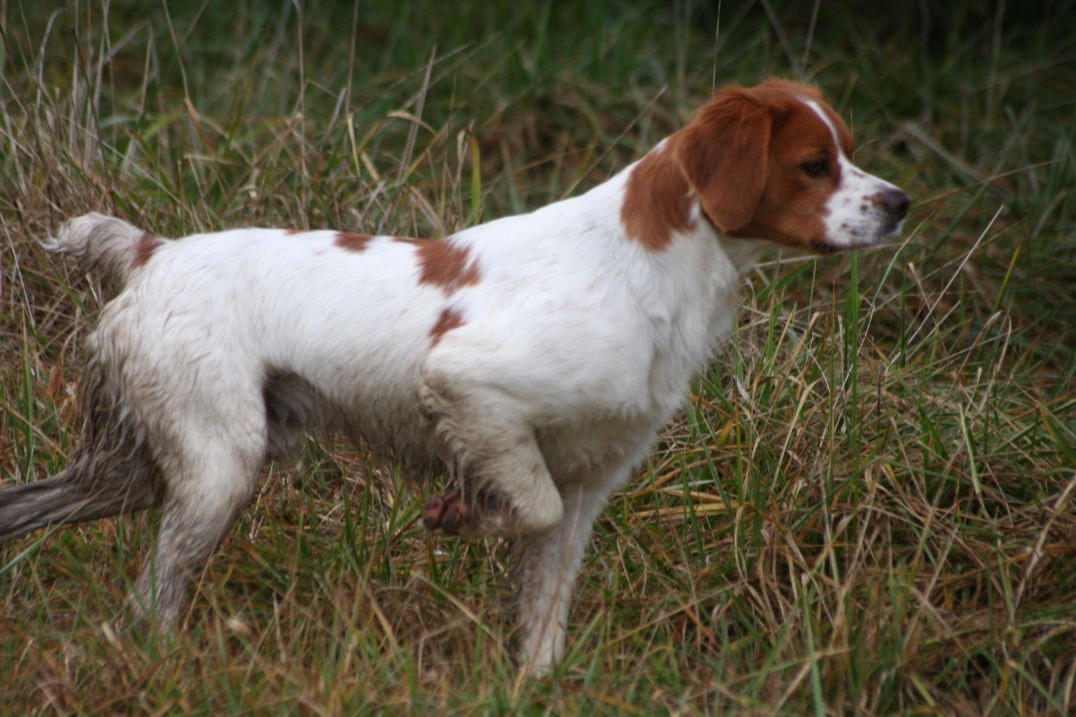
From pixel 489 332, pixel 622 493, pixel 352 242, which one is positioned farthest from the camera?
pixel 622 493

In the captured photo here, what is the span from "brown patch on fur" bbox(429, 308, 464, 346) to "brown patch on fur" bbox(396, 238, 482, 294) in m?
0.06

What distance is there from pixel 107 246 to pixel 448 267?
853 mm

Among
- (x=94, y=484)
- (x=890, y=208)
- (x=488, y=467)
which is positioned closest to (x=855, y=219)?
(x=890, y=208)

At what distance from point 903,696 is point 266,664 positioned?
4.53 ft

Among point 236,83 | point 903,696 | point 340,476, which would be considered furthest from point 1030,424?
point 236,83

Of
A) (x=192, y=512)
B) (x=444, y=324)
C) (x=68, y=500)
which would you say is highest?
(x=444, y=324)

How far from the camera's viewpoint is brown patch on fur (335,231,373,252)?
3.42 meters

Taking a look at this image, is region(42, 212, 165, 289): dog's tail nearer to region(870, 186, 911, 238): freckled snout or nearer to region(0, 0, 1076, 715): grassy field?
region(0, 0, 1076, 715): grassy field

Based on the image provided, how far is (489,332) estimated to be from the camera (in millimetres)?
3160

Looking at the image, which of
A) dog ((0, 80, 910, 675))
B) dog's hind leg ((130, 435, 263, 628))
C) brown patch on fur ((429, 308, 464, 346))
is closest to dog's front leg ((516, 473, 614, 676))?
dog ((0, 80, 910, 675))

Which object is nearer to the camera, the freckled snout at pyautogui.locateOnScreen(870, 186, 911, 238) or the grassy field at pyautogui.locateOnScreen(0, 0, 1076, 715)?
the grassy field at pyautogui.locateOnScreen(0, 0, 1076, 715)

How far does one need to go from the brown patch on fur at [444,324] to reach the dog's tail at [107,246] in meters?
0.75

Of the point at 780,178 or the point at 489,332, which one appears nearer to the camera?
the point at 489,332

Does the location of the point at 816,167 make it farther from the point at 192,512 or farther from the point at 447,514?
the point at 192,512
